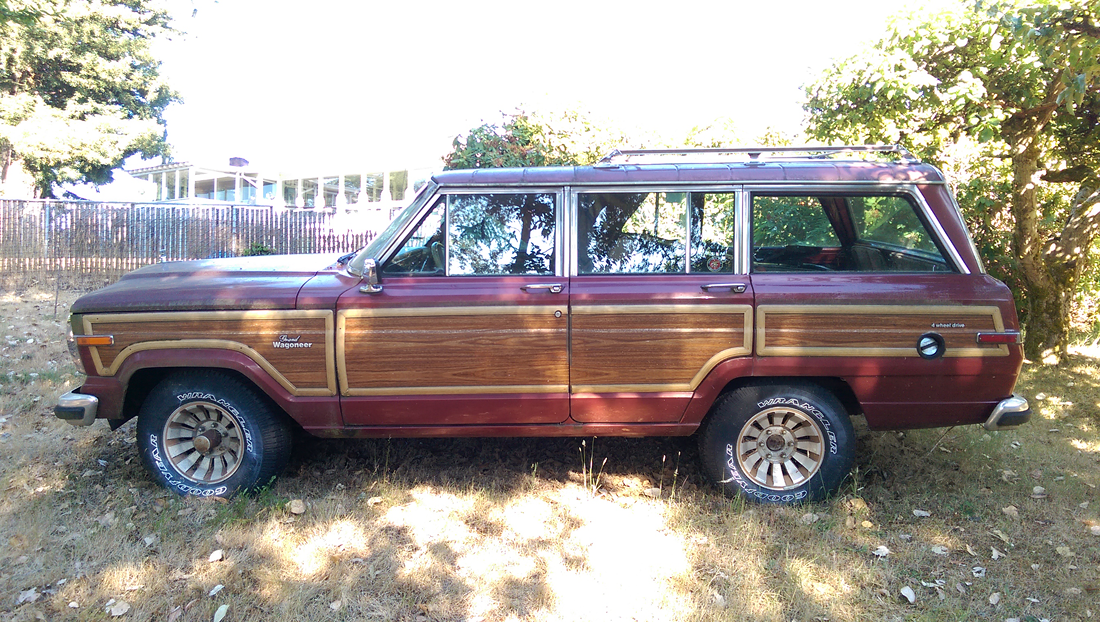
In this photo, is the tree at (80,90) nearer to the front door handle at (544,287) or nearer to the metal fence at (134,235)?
the metal fence at (134,235)

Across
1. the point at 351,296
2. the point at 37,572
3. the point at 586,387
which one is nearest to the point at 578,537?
the point at 586,387

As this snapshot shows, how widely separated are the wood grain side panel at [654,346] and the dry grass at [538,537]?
781mm

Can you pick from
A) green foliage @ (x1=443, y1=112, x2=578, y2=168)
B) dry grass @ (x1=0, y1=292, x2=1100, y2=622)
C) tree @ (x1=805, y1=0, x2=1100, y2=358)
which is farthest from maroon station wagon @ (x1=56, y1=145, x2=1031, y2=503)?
green foliage @ (x1=443, y1=112, x2=578, y2=168)

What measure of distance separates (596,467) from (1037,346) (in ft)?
17.8

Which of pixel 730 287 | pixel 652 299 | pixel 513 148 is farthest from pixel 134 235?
pixel 730 287

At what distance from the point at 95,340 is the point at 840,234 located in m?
4.20

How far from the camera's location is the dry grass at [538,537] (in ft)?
11.0

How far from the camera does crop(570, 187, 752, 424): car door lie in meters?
4.05

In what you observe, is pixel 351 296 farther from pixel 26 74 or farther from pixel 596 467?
pixel 26 74

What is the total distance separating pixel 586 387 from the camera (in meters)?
4.12

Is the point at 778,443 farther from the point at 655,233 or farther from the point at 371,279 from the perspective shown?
the point at 371,279

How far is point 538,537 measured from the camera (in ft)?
13.0

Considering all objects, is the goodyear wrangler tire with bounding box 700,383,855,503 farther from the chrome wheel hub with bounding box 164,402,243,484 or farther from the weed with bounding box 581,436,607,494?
the chrome wheel hub with bounding box 164,402,243,484

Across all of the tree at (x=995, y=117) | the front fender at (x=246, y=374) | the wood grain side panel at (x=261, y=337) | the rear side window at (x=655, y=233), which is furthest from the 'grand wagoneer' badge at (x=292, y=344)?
the tree at (x=995, y=117)
